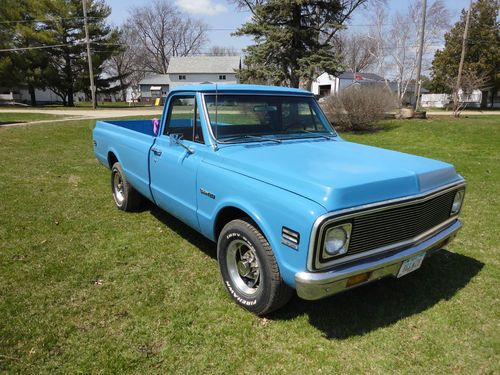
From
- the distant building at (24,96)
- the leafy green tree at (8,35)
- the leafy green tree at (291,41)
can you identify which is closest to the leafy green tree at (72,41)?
the leafy green tree at (8,35)

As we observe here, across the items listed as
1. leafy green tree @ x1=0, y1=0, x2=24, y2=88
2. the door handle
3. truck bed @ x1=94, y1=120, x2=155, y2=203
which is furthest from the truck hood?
leafy green tree @ x1=0, y1=0, x2=24, y2=88

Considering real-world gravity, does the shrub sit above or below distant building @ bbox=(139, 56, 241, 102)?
below

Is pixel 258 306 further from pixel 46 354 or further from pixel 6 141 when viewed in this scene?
pixel 6 141

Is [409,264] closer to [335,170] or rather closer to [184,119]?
[335,170]

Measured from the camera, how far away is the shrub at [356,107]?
1511 centimetres

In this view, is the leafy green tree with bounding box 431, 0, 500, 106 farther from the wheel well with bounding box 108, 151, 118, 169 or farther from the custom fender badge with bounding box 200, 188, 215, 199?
the custom fender badge with bounding box 200, 188, 215, 199

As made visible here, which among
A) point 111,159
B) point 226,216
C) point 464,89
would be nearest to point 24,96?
point 464,89

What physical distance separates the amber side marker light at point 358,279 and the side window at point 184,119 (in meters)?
2.01

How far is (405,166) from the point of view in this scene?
305cm

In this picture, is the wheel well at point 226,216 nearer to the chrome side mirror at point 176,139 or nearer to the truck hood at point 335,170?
the truck hood at point 335,170

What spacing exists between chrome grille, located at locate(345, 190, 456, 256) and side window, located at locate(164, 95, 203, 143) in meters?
1.90

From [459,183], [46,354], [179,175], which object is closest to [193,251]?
[179,175]

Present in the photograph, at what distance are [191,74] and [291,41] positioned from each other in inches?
1671

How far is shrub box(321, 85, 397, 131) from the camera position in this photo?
49.6 ft
